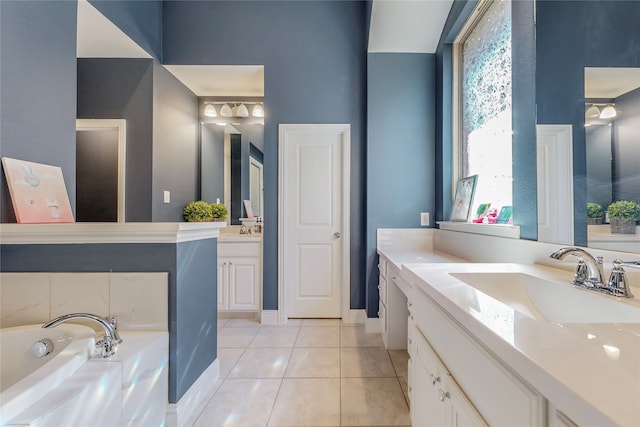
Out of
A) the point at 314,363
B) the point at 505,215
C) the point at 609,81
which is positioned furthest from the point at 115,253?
the point at 505,215

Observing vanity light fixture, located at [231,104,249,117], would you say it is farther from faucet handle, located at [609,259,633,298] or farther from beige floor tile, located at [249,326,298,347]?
faucet handle, located at [609,259,633,298]

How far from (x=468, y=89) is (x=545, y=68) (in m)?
1.13

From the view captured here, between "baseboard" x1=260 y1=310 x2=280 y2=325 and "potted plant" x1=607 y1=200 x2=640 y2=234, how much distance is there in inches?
101

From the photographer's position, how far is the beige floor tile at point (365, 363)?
192cm

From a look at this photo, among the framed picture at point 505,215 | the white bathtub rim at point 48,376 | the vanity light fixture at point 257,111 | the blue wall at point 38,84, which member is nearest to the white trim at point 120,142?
the blue wall at point 38,84

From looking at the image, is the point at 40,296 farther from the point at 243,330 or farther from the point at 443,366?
the point at 443,366

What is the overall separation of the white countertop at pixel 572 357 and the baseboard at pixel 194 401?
4.76 feet

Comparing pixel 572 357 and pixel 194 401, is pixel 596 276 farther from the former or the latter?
pixel 194 401

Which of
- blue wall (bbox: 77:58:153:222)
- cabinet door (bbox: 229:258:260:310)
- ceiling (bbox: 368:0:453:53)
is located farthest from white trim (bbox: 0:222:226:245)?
ceiling (bbox: 368:0:453:53)

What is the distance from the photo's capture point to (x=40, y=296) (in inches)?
53.6

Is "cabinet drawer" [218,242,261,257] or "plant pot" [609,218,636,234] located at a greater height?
"plant pot" [609,218,636,234]

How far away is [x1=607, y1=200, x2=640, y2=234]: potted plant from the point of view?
87cm

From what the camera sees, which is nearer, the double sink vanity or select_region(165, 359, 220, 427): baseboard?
the double sink vanity

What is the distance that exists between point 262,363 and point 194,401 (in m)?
0.58
